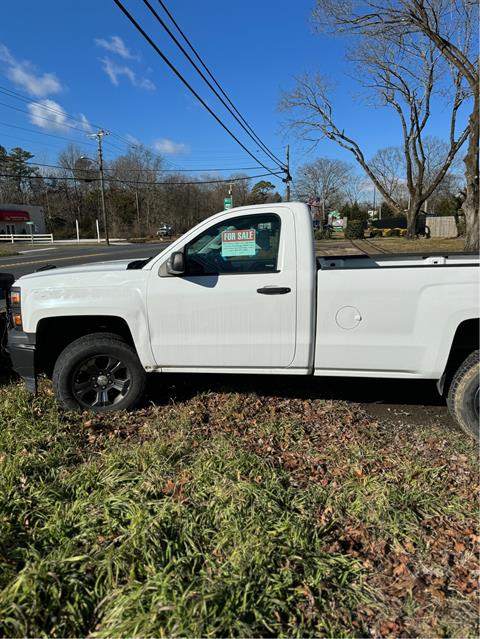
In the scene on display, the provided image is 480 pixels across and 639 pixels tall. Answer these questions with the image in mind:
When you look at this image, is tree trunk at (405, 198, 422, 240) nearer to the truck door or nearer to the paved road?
the paved road

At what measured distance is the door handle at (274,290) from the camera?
142 inches

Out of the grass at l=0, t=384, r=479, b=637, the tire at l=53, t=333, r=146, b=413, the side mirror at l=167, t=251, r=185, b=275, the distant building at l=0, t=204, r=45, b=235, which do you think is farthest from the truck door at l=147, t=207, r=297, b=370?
the distant building at l=0, t=204, r=45, b=235

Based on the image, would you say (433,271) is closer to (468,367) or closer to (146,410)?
(468,367)

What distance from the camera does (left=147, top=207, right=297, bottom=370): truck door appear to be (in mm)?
3654

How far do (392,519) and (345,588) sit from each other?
1.98 ft

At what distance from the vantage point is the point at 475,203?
16922 mm

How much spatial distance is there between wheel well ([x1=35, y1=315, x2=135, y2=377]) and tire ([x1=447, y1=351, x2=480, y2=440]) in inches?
107

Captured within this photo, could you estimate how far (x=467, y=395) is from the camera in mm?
3463

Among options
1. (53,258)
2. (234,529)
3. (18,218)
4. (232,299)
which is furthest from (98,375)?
(18,218)

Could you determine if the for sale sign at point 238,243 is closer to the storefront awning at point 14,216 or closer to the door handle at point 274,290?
the door handle at point 274,290

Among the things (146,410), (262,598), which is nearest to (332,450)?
(262,598)

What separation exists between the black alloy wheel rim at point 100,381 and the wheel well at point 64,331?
0.83ft

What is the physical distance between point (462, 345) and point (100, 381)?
3060mm

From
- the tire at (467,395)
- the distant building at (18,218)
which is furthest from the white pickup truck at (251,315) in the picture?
the distant building at (18,218)
